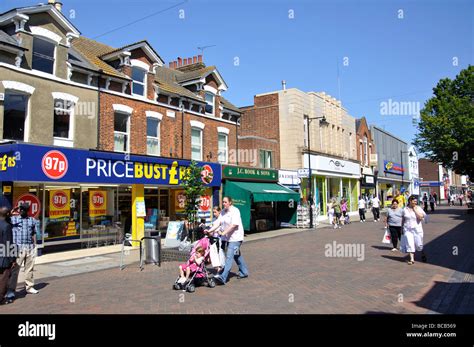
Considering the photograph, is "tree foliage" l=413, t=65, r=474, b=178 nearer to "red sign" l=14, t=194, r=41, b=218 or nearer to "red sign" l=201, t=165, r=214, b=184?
"red sign" l=201, t=165, r=214, b=184

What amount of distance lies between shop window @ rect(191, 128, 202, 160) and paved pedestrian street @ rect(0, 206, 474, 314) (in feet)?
29.2

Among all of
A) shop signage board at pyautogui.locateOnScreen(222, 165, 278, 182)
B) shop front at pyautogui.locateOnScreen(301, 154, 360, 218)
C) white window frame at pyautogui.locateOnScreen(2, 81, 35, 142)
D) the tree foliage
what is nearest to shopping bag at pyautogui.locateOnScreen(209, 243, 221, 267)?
white window frame at pyautogui.locateOnScreen(2, 81, 35, 142)

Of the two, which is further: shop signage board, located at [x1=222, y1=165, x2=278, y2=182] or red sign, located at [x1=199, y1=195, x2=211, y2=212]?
shop signage board, located at [x1=222, y1=165, x2=278, y2=182]

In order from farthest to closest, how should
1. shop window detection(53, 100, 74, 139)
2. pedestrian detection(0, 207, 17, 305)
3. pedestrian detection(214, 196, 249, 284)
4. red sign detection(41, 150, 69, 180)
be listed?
shop window detection(53, 100, 74, 139)
red sign detection(41, 150, 69, 180)
pedestrian detection(214, 196, 249, 284)
pedestrian detection(0, 207, 17, 305)

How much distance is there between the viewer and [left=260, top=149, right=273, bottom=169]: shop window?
82.5 feet

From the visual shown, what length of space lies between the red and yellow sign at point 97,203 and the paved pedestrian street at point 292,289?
489 cm

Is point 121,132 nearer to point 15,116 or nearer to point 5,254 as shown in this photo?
point 15,116

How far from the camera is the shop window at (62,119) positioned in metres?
13.8

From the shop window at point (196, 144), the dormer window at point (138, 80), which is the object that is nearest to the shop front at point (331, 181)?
the shop window at point (196, 144)

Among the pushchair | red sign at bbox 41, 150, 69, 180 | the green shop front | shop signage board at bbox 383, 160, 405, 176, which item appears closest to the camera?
the pushchair

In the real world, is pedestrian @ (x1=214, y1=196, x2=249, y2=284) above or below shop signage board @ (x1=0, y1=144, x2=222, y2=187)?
below

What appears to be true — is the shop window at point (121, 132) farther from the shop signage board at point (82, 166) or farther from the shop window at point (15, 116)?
the shop window at point (15, 116)

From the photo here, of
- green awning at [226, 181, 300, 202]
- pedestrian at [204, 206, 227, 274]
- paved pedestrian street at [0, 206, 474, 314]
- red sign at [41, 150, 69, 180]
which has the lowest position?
paved pedestrian street at [0, 206, 474, 314]
